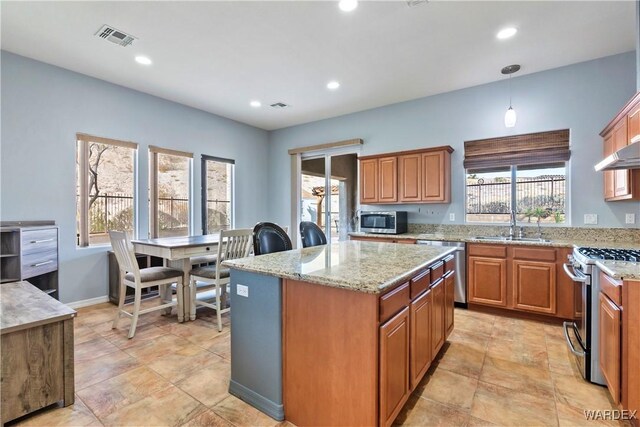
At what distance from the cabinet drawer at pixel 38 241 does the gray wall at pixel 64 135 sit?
400mm

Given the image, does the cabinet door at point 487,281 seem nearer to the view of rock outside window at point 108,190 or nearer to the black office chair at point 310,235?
the black office chair at point 310,235

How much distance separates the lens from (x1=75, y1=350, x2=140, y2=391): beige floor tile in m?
2.18

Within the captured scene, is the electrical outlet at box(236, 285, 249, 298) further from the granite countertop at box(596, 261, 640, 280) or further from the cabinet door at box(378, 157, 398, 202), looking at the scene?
the cabinet door at box(378, 157, 398, 202)

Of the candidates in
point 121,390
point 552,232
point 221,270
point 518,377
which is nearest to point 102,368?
point 121,390

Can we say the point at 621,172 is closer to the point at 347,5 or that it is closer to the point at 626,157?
the point at 626,157

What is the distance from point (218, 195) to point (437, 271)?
14.3ft

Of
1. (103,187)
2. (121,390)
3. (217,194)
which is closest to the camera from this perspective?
(121,390)

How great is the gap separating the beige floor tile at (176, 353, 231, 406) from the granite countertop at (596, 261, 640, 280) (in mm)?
2473

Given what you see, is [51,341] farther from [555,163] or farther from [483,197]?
[555,163]

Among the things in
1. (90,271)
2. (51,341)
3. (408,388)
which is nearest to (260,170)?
(90,271)

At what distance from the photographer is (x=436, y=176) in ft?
13.8

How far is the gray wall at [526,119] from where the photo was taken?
11.2 feet

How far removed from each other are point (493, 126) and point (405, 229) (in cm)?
185

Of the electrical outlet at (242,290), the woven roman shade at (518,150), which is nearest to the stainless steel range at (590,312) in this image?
the woven roman shade at (518,150)
